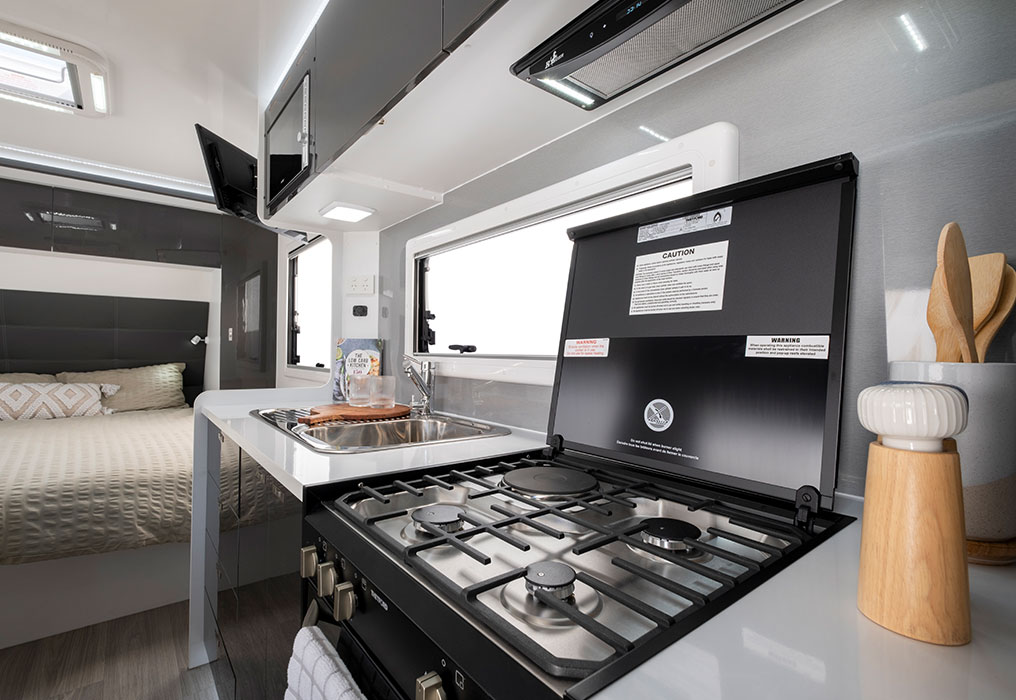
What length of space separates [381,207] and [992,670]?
1.92 meters

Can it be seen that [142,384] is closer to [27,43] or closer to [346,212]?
[27,43]

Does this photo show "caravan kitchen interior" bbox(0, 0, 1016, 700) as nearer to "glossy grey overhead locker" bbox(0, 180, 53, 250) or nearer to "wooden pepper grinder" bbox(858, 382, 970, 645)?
"wooden pepper grinder" bbox(858, 382, 970, 645)

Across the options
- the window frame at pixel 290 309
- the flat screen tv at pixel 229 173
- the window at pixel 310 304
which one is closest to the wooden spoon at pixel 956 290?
the flat screen tv at pixel 229 173

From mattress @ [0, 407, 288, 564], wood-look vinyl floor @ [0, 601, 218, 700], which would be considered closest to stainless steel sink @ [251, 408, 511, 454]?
mattress @ [0, 407, 288, 564]

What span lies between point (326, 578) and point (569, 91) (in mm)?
1032

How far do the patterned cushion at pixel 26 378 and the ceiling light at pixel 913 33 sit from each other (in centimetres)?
509

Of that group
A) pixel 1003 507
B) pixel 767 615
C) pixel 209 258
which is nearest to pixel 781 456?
pixel 1003 507

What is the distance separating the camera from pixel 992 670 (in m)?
0.38

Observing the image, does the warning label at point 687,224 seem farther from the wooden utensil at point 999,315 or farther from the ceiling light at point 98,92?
the ceiling light at point 98,92

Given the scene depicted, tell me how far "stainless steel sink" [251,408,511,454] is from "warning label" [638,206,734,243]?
721 millimetres

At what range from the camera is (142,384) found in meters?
4.03

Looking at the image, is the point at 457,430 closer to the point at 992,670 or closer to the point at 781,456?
the point at 781,456

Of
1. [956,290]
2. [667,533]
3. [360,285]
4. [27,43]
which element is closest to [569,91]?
[956,290]

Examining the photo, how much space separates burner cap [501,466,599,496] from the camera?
0.86m
